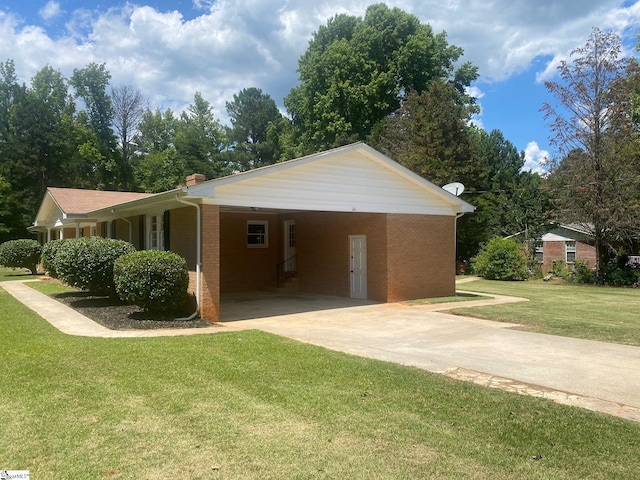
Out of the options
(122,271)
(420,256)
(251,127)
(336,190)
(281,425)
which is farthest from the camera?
(251,127)

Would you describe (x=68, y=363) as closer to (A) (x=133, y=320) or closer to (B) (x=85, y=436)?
(B) (x=85, y=436)

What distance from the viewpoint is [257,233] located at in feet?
63.8

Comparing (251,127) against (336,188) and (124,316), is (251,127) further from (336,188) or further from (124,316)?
(124,316)

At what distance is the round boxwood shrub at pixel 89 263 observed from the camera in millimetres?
13305

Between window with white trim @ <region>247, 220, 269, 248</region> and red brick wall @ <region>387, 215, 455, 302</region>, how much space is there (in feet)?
20.9

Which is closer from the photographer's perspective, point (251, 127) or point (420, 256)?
point (420, 256)

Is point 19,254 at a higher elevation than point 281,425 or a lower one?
higher

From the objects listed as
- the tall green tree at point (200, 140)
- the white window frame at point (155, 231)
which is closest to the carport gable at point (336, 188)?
the white window frame at point (155, 231)

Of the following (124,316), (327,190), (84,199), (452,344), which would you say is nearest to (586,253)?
(327,190)

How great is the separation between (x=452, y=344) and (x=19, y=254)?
25510 millimetres

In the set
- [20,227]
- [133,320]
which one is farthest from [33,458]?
[20,227]

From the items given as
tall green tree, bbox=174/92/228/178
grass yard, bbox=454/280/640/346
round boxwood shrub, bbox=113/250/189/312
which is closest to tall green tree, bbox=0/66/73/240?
tall green tree, bbox=174/92/228/178

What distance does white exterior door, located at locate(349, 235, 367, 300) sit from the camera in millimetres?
15875

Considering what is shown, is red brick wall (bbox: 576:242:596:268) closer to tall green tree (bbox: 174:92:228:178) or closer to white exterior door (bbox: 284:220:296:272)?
white exterior door (bbox: 284:220:296:272)
